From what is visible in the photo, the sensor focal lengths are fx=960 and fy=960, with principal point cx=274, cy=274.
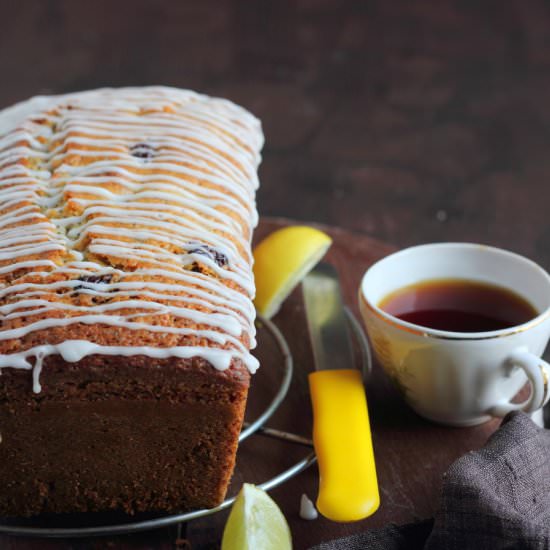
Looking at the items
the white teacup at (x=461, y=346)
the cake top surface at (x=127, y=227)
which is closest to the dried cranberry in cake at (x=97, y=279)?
the cake top surface at (x=127, y=227)

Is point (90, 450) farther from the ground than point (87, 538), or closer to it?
farther from the ground

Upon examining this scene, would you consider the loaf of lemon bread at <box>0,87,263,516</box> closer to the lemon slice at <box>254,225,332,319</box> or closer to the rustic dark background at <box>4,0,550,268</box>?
the lemon slice at <box>254,225,332,319</box>

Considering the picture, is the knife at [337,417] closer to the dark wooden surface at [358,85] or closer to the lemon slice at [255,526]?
the lemon slice at [255,526]

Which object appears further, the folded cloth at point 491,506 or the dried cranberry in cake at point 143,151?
the dried cranberry in cake at point 143,151

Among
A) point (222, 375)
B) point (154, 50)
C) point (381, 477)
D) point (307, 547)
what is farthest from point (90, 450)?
point (154, 50)

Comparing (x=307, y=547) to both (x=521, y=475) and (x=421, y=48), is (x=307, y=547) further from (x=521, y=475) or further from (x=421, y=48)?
(x=421, y=48)

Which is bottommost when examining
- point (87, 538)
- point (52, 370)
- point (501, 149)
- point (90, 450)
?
point (501, 149)

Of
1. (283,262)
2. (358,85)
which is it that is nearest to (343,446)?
(283,262)
